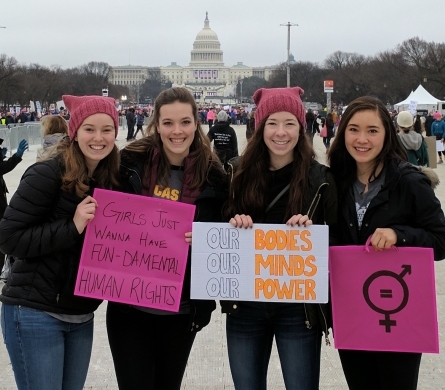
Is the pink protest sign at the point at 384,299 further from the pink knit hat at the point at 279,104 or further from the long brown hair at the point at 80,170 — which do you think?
the long brown hair at the point at 80,170

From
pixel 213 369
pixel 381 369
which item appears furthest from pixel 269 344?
pixel 213 369

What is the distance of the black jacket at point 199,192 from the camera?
3377mm

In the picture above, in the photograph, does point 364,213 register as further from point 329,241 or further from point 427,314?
point 427,314

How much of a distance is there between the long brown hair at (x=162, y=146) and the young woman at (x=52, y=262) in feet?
1.04

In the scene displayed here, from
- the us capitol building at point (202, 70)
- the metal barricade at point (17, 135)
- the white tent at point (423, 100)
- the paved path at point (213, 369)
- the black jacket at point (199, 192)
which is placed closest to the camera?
the black jacket at point (199, 192)

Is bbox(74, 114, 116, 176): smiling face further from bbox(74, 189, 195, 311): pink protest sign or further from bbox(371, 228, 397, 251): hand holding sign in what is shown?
bbox(371, 228, 397, 251): hand holding sign

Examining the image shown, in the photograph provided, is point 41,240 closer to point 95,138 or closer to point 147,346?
point 95,138

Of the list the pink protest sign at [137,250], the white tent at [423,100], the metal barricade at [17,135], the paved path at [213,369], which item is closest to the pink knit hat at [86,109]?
the pink protest sign at [137,250]

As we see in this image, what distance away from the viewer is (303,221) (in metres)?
3.17

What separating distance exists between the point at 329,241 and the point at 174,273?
0.80m

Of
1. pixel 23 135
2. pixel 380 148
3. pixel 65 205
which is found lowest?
pixel 65 205

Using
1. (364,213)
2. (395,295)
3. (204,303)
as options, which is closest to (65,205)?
(204,303)

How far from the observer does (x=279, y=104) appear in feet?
10.9

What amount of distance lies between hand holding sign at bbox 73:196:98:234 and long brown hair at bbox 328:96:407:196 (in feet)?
4.00
